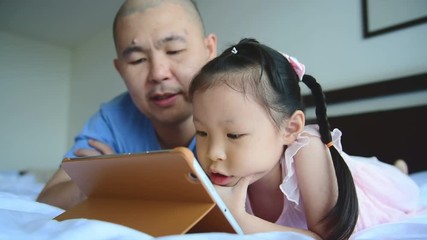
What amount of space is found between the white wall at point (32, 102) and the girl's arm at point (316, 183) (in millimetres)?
3651

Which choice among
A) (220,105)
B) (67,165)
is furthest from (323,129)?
(67,165)

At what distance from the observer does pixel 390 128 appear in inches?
60.3

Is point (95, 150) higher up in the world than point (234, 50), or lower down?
lower down

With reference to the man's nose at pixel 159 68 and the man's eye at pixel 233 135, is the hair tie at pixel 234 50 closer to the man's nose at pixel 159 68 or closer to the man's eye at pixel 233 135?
the man's eye at pixel 233 135

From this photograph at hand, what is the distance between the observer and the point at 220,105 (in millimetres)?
664

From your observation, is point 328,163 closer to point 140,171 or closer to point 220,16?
point 140,171

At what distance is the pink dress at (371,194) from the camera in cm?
74

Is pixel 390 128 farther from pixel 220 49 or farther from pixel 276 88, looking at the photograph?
pixel 276 88

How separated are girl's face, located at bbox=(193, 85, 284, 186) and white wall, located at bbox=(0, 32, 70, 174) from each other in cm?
354

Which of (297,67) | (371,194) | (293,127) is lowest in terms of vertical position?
(371,194)

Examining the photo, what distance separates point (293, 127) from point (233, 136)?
15cm

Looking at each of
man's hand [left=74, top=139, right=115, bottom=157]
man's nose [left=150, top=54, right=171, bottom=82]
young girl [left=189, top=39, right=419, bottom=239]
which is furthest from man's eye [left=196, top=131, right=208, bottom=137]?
man's hand [left=74, top=139, right=115, bottom=157]

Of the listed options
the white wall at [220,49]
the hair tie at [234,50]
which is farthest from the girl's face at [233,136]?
the white wall at [220,49]

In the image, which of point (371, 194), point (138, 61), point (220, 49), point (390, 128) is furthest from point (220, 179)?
A: point (390, 128)
